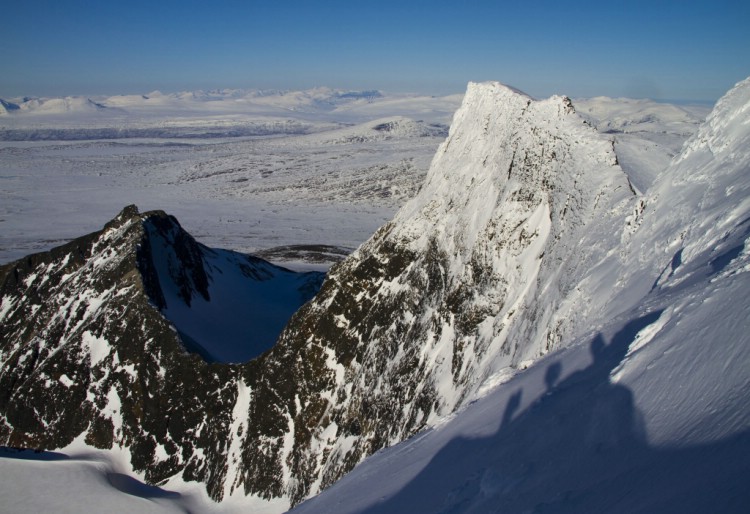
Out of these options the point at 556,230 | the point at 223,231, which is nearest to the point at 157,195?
the point at 223,231

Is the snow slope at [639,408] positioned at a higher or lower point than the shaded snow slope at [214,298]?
higher

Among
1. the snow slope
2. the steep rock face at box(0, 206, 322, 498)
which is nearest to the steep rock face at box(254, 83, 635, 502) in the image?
the snow slope

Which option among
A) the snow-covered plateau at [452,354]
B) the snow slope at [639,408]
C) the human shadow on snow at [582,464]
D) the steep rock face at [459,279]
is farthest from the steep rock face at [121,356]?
the human shadow on snow at [582,464]

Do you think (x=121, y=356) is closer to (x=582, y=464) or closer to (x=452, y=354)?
(x=452, y=354)

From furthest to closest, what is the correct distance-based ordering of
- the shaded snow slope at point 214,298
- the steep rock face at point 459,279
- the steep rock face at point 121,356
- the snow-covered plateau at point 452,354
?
the shaded snow slope at point 214,298 < the steep rock face at point 121,356 < the steep rock face at point 459,279 < the snow-covered plateau at point 452,354

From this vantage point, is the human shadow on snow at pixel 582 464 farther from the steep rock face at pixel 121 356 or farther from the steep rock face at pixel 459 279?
the steep rock face at pixel 121 356

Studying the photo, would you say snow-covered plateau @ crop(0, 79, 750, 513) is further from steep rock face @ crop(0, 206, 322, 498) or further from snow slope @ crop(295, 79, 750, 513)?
steep rock face @ crop(0, 206, 322, 498)
